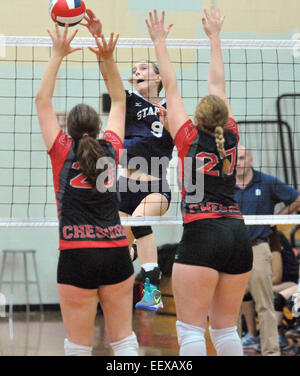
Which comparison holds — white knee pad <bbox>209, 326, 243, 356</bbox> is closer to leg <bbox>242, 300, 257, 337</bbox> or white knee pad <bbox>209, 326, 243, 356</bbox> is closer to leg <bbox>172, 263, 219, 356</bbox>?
leg <bbox>172, 263, 219, 356</bbox>

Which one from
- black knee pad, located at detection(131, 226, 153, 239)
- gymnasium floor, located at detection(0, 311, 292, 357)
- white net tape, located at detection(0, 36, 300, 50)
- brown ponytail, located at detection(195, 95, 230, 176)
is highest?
white net tape, located at detection(0, 36, 300, 50)

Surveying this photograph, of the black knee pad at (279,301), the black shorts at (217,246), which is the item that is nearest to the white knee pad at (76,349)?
the black shorts at (217,246)

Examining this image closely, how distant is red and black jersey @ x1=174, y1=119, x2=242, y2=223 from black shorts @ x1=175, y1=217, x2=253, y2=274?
0.21 ft

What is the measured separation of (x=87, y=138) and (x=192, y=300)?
1187 mm

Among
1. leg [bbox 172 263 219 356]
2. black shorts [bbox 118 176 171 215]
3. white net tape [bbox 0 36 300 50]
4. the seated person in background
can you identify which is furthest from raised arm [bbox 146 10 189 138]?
the seated person in background

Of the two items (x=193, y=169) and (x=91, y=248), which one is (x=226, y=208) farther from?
(x=91, y=248)

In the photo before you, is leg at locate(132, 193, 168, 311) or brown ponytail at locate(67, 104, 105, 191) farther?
leg at locate(132, 193, 168, 311)

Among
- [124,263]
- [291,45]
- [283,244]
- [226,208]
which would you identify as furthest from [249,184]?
[124,263]

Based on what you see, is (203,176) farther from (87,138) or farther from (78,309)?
(78,309)

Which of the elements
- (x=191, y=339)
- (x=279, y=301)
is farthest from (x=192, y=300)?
(x=279, y=301)

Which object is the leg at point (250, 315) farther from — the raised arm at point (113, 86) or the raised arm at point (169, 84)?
the raised arm at point (113, 86)

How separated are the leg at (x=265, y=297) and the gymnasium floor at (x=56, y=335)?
38cm

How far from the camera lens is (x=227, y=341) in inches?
169

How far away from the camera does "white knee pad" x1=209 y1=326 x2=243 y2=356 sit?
431 centimetres
